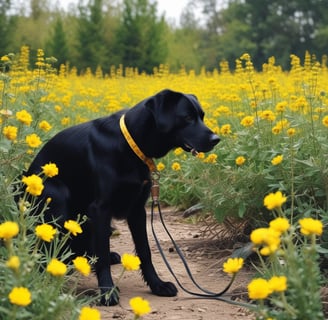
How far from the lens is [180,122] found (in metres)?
3.04

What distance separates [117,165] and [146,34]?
22.5 metres

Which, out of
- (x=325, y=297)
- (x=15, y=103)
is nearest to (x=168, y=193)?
(x=15, y=103)

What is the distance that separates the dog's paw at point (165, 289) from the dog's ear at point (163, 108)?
814mm

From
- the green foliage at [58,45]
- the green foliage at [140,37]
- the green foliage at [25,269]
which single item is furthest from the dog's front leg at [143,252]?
the green foliage at [140,37]

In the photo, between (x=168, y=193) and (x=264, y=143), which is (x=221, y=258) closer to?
(x=264, y=143)

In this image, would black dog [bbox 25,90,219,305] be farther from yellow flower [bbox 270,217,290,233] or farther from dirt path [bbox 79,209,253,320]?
yellow flower [bbox 270,217,290,233]

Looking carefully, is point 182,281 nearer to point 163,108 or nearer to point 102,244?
point 102,244

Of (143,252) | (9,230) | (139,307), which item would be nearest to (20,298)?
(9,230)

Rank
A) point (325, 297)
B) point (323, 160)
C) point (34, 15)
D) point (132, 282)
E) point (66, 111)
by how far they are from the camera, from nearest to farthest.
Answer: point (325, 297) < point (323, 160) < point (132, 282) < point (66, 111) < point (34, 15)

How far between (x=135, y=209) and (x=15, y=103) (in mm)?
2345

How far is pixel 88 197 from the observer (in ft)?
10.3

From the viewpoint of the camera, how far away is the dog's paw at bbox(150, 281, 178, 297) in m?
3.09

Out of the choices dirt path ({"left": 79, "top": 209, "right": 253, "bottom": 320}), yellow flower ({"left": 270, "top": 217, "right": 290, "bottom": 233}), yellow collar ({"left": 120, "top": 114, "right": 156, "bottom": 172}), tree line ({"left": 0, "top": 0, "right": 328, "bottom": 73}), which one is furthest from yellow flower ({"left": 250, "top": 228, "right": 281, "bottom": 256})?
tree line ({"left": 0, "top": 0, "right": 328, "bottom": 73})

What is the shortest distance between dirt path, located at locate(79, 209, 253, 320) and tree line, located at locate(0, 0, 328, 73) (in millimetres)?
14025
